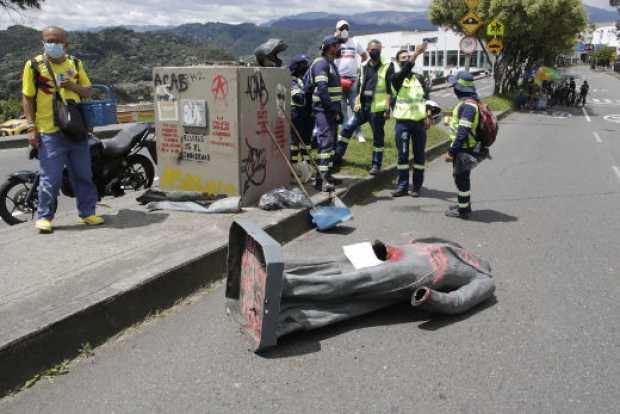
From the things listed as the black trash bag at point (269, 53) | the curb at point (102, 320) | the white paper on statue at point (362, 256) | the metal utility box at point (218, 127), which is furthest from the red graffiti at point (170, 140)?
the white paper on statue at point (362, 256)

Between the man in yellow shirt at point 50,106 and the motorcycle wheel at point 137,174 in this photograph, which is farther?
the motorcycle wheel at point 137,174

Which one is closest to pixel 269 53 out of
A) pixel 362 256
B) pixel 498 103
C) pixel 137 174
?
pixel 137 174

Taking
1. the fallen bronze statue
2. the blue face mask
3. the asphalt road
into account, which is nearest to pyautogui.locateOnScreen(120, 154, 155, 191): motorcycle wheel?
the blue face mask

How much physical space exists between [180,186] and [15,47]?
40.5 metres

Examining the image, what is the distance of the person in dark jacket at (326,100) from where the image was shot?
7.35m

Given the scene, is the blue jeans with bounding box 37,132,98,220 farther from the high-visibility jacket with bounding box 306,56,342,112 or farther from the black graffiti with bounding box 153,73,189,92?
the high-visibility jacket with bounding box 306,56,342,112

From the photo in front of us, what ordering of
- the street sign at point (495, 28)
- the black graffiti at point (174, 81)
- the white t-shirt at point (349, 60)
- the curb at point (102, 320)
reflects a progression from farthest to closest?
the street sign at point (495, 28)
the white t-shirt at point (349, 60)
the black graffiti at point (174, 81)
the curb at point (102, 320)

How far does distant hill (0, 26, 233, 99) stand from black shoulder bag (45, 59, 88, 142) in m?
25.6

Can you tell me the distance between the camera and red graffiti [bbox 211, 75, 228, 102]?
629cm

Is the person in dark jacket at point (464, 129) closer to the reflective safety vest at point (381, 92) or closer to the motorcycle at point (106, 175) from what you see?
the reflective safety vest at point (381, 92)

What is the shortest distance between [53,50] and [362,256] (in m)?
3.35

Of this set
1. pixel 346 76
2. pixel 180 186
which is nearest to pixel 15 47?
pixel 346 76

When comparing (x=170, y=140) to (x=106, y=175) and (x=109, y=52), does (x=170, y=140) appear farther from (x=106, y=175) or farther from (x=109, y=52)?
(x=109, y=52)

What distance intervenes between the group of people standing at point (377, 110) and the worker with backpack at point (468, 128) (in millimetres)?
11
